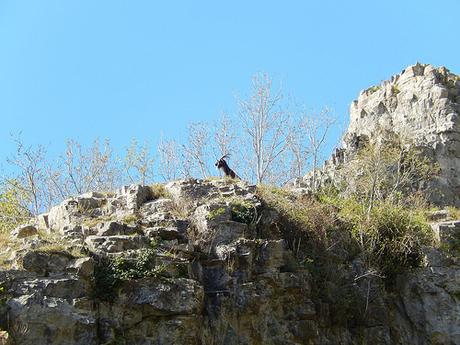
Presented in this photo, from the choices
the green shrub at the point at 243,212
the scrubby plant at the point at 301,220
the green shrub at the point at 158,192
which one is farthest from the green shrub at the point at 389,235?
the green shrub at the point at 158,192

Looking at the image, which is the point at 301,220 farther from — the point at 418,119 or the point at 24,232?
the point at 418,119

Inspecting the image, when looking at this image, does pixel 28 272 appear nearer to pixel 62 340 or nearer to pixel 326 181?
pixel 62 340

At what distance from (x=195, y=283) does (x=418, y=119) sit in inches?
670

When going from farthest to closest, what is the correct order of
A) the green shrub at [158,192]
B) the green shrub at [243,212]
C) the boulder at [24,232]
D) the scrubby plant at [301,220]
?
the green shrub at [158,192] → the scrubby plant at [301,220] → the green shrub at [243,212] → the boulder at [24,232]

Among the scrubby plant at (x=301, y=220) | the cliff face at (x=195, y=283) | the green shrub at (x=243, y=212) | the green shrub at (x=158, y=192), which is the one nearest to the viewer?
the cliff face at (x=195, y=283)

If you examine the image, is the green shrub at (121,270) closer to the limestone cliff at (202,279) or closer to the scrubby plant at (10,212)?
the limestone cliff at (202,279)

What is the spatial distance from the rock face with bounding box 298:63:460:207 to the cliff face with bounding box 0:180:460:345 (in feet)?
24.2

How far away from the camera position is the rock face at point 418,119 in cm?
2569

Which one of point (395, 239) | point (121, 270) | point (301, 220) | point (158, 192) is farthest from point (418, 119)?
point (121, 270)

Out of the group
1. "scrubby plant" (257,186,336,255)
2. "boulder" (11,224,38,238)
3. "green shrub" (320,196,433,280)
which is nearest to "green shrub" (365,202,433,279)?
"green shrub" (320,196,433,280)

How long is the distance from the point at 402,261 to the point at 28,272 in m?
10.0

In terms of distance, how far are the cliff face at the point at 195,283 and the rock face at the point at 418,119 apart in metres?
7.37

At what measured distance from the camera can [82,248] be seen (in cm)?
1400

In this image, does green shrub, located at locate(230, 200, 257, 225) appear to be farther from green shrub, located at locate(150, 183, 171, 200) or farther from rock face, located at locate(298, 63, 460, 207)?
rock face, located at locate(298, 63, 460, 207)
